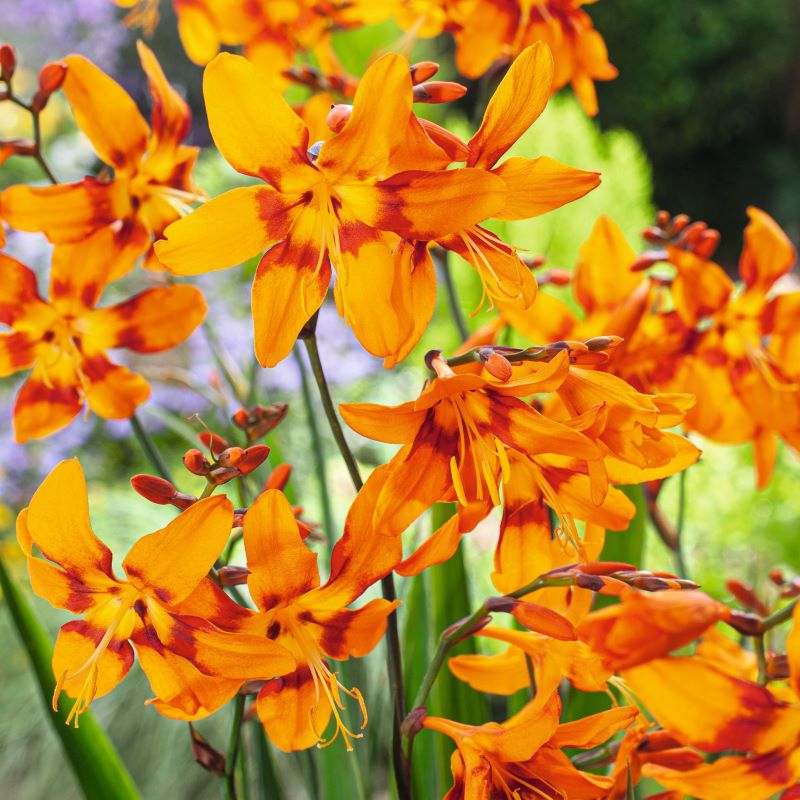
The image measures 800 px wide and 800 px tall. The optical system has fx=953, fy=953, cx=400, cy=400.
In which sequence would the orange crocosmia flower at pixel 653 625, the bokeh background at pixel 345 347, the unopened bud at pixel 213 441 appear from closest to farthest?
1. the orange crocosmia flower at pixel 653 625
2. the unopened bud at pixel 213 441
3. the bokeh background at pixel 345 347

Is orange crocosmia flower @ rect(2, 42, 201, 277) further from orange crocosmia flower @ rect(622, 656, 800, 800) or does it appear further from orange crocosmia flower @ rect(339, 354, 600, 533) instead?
orange crocosmia flower @ rect(622, 656, 800, 800)

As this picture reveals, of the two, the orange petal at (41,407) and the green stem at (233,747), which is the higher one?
the orange petal at (41,407)

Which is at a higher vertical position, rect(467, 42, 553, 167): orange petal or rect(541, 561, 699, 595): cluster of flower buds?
rect(467, 42, 553, 167): orange petal

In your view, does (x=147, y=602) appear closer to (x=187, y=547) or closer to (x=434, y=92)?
(x=187, y=547)

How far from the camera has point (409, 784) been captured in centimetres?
34

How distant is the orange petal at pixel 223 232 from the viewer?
29 centimetres

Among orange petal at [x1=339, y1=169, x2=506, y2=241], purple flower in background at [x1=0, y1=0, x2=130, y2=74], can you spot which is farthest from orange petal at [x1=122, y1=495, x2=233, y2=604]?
purple flower in background at [x1=0, y1=0, x2=130, y2=74]

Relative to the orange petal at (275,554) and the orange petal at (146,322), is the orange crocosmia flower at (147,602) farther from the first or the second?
the orange petal at (146,322)

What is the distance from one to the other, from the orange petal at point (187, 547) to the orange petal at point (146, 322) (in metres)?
Answer: 0.14

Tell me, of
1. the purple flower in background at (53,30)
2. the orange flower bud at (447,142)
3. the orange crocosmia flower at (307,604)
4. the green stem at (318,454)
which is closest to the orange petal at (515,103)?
the orange flower bud at (447,142)

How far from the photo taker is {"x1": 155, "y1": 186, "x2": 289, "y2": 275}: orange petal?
0.29m

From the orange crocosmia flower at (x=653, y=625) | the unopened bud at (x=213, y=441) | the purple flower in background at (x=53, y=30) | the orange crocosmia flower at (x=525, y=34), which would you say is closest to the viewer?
the orange crocosmia flower at (x=653, y=625)

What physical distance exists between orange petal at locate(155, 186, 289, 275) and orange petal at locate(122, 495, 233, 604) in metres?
0.07

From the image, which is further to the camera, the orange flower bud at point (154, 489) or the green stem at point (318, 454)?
the green stem at point (318, 454)
